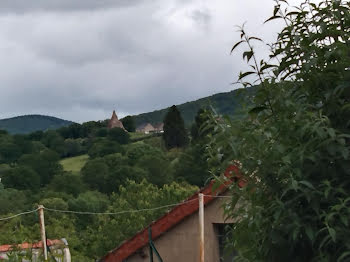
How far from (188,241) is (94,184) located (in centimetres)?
8885

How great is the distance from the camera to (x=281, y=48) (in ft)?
15.2

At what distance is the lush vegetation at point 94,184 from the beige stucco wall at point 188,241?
23.5 ft

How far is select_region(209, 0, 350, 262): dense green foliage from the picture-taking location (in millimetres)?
4078

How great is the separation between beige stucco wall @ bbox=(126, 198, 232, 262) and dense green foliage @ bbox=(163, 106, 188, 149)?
419ft

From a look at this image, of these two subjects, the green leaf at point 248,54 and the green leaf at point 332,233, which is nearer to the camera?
the green leaf at point 332,233

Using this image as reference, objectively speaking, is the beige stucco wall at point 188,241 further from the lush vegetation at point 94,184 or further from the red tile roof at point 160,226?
the lush vegetation at point 94,184

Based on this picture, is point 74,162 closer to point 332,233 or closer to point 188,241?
point 188,241

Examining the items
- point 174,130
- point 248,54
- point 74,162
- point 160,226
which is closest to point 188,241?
point 160,226

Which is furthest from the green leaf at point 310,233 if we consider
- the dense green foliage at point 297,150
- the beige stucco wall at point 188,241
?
the beige stucco wall at point 188,241

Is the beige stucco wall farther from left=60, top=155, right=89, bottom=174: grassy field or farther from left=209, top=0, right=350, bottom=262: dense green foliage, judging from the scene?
left=60, top=155, right=89, bottom=174: grassy field

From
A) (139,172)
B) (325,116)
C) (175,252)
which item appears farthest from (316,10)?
(139,172)

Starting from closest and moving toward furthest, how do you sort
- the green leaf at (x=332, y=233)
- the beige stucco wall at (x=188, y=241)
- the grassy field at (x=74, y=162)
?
the green leaf at (x=332, y=233) < the beige stucco wall at (x=188, y=241) < the grassy field at (x=74, y=162)

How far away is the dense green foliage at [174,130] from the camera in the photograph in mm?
143625

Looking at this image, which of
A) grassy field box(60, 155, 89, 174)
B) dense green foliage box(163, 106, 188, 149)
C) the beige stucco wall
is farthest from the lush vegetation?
the beige stucco wall
